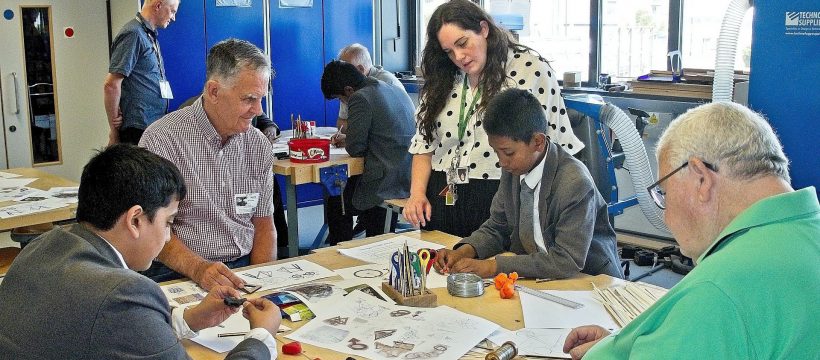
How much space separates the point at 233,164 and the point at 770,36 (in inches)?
93.3

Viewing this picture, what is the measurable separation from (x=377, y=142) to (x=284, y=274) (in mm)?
2360

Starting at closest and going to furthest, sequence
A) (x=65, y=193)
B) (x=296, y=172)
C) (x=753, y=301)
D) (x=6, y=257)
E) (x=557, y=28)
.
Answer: (x=753, y=301) < (x=6, y=257) < (x=65, y=193) < (x=296, y=172) < (x=557, y=28)

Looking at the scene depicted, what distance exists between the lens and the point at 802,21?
11.5 feet

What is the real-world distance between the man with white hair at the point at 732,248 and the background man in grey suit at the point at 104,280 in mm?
876

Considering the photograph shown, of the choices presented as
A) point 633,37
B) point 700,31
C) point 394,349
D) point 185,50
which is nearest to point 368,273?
point 394,349

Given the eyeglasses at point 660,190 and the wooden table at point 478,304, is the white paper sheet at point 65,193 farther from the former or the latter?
the eyeglasses at point 660,190

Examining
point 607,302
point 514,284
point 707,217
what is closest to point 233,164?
point 514,284

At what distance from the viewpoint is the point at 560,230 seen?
263 cm

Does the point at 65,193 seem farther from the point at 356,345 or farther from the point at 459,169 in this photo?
the point at 356,345

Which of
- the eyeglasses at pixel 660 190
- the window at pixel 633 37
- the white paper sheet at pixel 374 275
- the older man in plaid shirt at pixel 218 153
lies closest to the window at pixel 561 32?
the window at pixel 633 37

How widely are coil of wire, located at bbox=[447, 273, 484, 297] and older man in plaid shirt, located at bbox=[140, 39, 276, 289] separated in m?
0.89

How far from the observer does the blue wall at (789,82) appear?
3562 mm

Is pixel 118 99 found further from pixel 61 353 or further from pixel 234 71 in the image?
pixel 61 353

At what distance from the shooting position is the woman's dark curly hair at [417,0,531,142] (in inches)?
122
